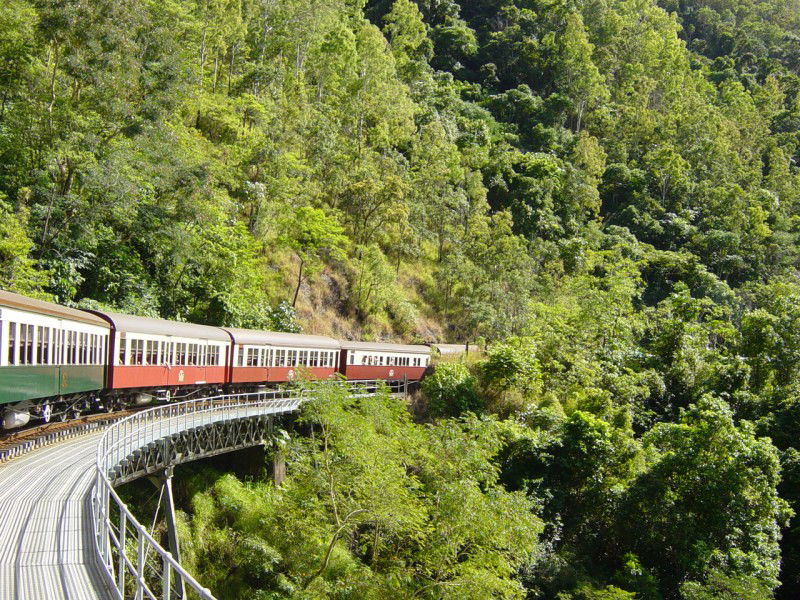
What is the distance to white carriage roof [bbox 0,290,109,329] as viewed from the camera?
44.4 feet

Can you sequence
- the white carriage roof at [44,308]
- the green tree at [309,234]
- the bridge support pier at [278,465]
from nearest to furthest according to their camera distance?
the white carriage roof at [44,308] → the bridge support pier at [278,465] → the green tree at [309,234]

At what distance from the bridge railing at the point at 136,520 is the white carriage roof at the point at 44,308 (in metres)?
2.54

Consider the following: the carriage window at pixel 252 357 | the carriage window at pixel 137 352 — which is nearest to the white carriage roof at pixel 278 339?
the carriage window at pixel 252 357

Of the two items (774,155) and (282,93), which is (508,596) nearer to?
(282,93)

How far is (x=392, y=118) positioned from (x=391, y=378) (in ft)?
77.2

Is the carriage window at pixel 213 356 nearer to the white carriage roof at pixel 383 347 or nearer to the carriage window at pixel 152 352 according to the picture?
the carriage window at pixel 152 352

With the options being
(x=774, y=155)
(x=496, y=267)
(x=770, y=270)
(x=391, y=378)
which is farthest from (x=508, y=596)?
(x=774, y=155)

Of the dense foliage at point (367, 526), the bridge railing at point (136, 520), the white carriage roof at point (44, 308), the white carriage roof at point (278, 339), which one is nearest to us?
the bridge railing at point (136, 520)

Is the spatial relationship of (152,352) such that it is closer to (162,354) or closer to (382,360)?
(162,354)

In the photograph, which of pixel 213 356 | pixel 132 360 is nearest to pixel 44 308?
pixel 132 360

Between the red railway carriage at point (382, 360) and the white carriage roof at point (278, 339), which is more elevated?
the white carriage roof at point (278, 339)

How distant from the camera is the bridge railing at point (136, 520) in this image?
659 centimetres

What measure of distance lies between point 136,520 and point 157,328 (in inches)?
543

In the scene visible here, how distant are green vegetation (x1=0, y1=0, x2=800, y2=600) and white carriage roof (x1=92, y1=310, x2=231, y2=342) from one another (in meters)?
4.09
